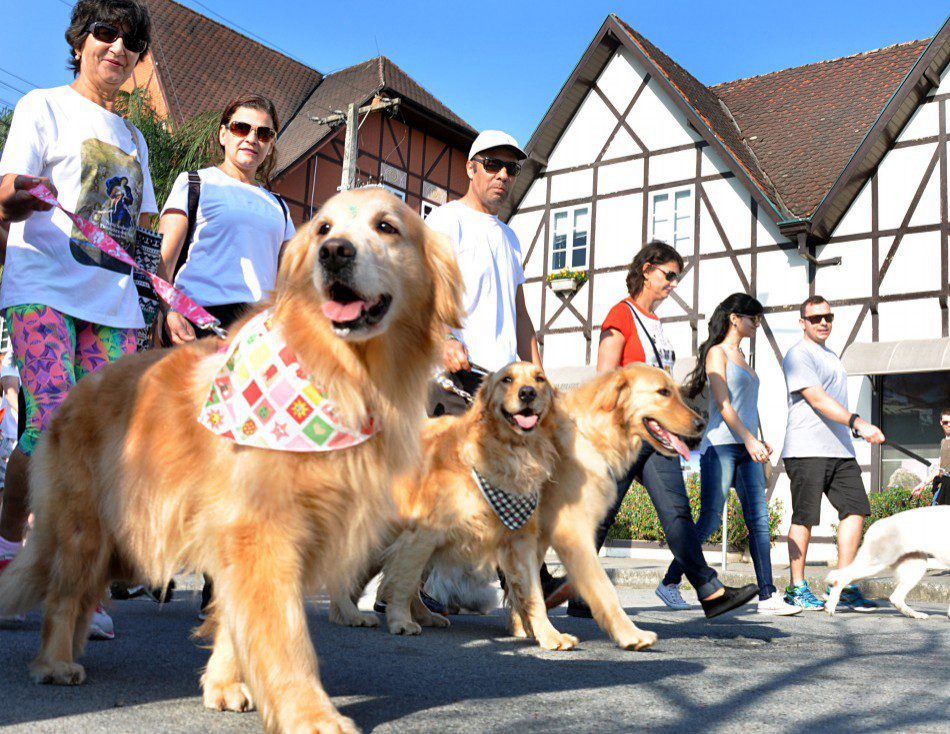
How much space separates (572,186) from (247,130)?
50.0 ft

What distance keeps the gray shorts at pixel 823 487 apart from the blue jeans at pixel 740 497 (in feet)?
2.23

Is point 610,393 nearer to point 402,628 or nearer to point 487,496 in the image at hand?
point 487,496

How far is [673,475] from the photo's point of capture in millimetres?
5711

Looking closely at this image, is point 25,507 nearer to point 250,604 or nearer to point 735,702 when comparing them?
point 250,604

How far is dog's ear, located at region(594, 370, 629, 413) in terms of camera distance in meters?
5.54

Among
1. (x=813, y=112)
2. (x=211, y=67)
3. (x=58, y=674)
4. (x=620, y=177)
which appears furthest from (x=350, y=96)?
(x=58, y=674)

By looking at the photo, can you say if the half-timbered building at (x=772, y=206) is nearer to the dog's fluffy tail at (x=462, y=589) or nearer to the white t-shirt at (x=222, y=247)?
the dog's fluffy tail at (x=462, y=589)

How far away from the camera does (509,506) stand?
489cm

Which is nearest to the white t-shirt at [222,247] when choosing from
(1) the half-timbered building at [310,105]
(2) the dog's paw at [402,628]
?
(2) the dog's paw at [402,628]

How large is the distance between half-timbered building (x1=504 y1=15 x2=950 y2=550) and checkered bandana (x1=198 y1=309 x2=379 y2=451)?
44.2ft

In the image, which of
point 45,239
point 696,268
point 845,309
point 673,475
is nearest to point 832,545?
point 845,309

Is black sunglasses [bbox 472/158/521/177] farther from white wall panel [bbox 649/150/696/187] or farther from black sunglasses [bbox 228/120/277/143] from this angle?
white wall panel [bbox 649/150/696/187]

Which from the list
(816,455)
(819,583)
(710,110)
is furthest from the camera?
(710,110)

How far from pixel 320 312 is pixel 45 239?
1.75 m
